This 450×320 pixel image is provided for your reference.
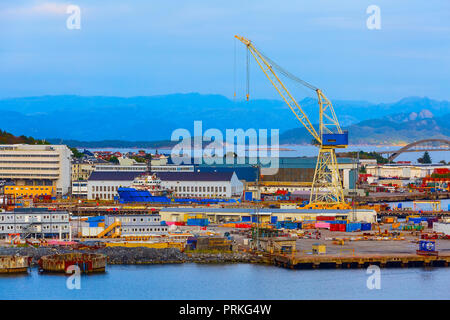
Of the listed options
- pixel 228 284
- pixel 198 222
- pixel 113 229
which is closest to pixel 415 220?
pixel 198 222

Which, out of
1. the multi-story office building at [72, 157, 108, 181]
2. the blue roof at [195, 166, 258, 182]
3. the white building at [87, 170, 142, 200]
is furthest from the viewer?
the multi-story office building at [72, 157, 108, 181]

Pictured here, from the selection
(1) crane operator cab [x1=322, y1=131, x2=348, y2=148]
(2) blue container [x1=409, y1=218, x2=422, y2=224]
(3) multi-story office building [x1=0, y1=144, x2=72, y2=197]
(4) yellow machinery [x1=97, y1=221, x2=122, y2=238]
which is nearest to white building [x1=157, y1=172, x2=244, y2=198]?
(3) multi-story office building [x1=0, y1=144, x2=72, y2=197]

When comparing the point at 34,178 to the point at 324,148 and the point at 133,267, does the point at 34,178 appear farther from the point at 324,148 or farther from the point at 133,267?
the point at 133,267

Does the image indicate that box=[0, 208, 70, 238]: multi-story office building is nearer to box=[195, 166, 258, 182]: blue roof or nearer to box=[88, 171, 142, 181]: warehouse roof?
box=[88, 171, 142, 181]: warehouse roof

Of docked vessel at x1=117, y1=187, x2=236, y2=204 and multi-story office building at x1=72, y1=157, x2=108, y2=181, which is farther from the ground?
multi-story office building at x1=72, y1=157, x2=108, y2=181

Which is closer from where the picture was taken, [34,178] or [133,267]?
[133,267]

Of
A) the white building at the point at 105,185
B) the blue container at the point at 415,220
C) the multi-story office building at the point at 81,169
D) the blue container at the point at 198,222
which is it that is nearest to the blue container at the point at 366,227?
the blue container at the point at 415,220
